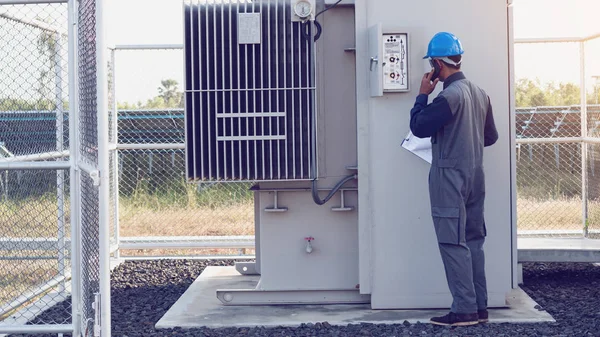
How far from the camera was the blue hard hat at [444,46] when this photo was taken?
20.1ft

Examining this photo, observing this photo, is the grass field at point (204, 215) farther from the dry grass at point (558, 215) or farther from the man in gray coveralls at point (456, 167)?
the man in gray coveralls at point (456, 167)

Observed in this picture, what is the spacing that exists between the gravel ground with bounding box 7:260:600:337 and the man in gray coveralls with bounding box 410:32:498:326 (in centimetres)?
35

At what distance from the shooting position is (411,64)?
655 centimetres

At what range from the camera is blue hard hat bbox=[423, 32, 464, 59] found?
20.1 feet

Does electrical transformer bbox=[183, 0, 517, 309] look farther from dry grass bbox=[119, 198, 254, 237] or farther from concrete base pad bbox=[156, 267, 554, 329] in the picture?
dry grass bbox=[119, 198, 254, 237]

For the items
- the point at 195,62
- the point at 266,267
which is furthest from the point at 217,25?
the point at 266,267

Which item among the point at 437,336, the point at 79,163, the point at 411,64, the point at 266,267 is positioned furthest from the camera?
the point at 266,267

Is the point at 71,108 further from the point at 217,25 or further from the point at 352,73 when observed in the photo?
the point at 352,73

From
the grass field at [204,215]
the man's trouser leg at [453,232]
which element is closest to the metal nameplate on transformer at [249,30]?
the man's trouser leg at [453,232]

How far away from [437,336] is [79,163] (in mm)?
2648

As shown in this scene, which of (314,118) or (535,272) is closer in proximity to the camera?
(314,118)

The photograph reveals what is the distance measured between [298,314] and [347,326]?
57cm

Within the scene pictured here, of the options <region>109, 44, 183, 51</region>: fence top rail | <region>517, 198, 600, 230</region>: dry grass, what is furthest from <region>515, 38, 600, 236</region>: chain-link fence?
<region>109, 44, 183, 51</region>: fence top rail

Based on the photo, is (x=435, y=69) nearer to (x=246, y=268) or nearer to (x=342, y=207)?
(x=342, y=207)
